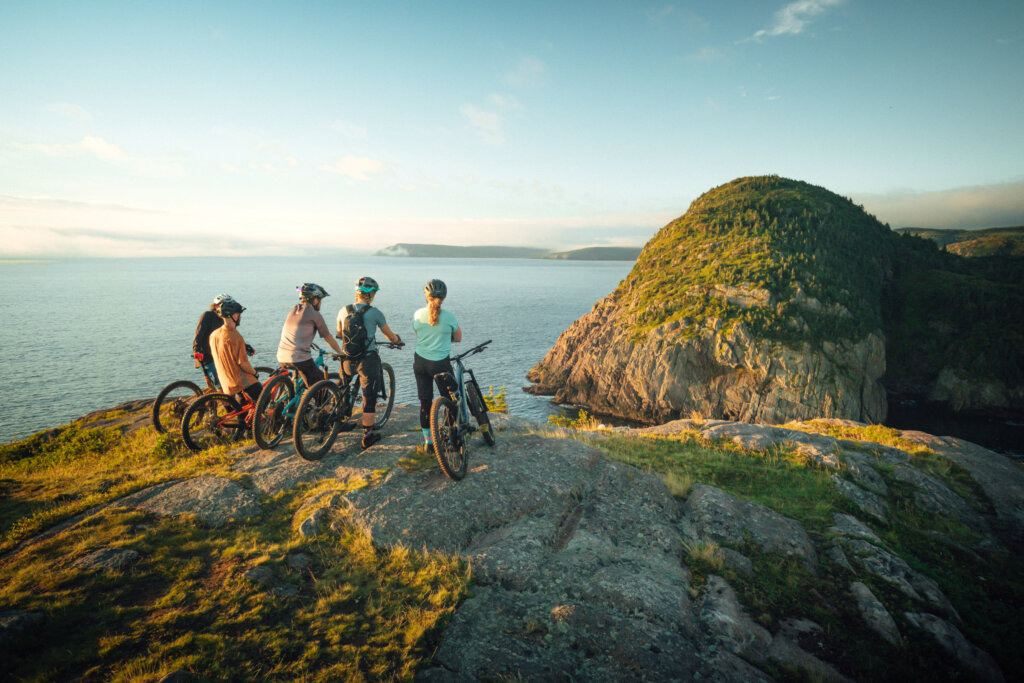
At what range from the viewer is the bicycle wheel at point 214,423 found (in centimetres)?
879

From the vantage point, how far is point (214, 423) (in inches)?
356

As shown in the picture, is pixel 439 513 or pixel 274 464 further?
pixel 274 464

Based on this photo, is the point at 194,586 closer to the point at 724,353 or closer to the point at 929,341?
the point at 724,353

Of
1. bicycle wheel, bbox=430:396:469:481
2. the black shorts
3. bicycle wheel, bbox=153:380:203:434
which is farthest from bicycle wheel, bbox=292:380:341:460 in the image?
A: bicycle wheel, bbox=153:380:203:434

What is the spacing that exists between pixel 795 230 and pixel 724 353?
34098 mm

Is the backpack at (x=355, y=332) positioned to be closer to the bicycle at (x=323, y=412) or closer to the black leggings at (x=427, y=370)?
the bicycle at (x=323, y=412)

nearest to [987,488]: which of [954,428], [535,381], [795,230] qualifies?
[535,381]

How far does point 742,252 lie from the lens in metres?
56.3

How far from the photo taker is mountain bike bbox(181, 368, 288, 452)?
8.79 meters

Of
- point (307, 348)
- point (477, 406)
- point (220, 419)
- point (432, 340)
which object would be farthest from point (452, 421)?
point (220, 419)

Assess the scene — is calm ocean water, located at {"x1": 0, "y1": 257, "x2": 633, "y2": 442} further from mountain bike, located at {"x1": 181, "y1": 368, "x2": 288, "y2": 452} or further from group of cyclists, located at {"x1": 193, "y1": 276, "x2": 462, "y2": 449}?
group of cyclists, located at {"x1": 193, "y1": 276, "x2": 462, "y2": 449}

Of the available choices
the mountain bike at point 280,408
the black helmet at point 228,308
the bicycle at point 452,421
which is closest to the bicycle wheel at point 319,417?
the mountain bike at point 280,408

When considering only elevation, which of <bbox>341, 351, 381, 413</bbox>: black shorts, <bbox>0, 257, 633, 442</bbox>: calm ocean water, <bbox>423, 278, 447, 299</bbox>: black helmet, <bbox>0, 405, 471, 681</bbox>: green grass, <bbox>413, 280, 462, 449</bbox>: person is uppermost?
<bbox>423, 278, 447, 299</bbox>: black helmet

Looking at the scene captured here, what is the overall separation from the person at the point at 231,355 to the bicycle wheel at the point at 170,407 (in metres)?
2.35
